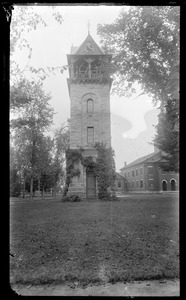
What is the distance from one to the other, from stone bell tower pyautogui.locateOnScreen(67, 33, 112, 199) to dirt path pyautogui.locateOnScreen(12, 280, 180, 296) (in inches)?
910

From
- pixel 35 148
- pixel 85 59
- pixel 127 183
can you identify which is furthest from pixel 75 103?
pixel 127 183

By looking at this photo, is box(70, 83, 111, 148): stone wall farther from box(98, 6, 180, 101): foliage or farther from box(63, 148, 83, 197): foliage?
box(98, 6, 180, 101): foliage

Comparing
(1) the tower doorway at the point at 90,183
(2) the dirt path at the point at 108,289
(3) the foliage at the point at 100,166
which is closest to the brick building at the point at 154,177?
(1) the tower doorway at the point at 90,183

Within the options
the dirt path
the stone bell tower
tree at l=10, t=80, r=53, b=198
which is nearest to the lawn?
the dirt path

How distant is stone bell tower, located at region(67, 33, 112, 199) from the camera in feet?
90.9

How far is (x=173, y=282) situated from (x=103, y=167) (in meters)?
22.2

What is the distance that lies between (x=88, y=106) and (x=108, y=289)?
86.6ft

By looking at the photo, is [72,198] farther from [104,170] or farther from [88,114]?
[88,114]

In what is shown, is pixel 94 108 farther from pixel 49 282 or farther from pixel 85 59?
pixel 49 282

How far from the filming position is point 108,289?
13.2 feet

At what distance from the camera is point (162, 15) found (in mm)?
16344
